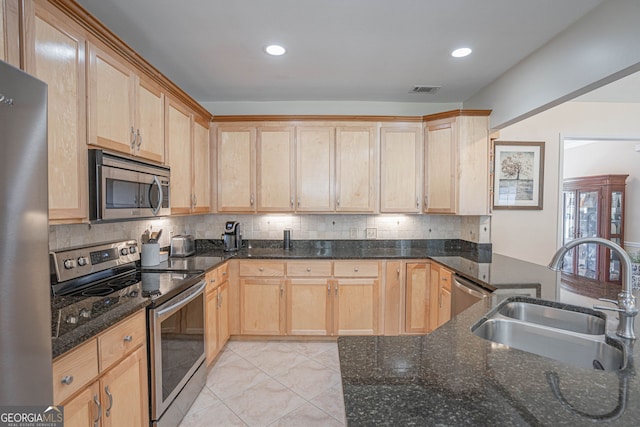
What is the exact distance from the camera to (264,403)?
2250 millimetres

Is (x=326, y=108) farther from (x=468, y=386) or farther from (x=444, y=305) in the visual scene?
(x=468, y=386)

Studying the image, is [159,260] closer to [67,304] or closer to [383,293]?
[67,304]

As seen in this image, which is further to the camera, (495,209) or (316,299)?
(495,209)

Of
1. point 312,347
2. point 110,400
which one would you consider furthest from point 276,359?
point 110,400

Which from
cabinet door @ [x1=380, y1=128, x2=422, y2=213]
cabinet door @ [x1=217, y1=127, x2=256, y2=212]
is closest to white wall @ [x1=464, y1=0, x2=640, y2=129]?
cabinet door @ [x1=380, y1=128, x2=422, y2=213]

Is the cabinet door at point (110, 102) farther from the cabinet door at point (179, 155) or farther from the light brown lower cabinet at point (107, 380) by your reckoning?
the light brown lower cabinet at point (107, 380)

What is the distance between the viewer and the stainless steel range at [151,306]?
153 centimetres

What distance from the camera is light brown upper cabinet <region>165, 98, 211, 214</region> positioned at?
2625mm

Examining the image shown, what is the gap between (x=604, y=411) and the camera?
2.44ft

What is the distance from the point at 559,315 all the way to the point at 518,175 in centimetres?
249

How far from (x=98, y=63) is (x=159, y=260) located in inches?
60.4

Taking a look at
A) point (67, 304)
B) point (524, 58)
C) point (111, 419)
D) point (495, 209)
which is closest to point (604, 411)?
point (111, 419)

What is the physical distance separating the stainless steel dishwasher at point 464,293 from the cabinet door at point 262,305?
5.43ft

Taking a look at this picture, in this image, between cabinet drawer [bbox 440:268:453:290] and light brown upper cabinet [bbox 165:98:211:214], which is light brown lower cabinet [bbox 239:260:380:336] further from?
light brown upper cabinet [bbox 165:98:211:214]
